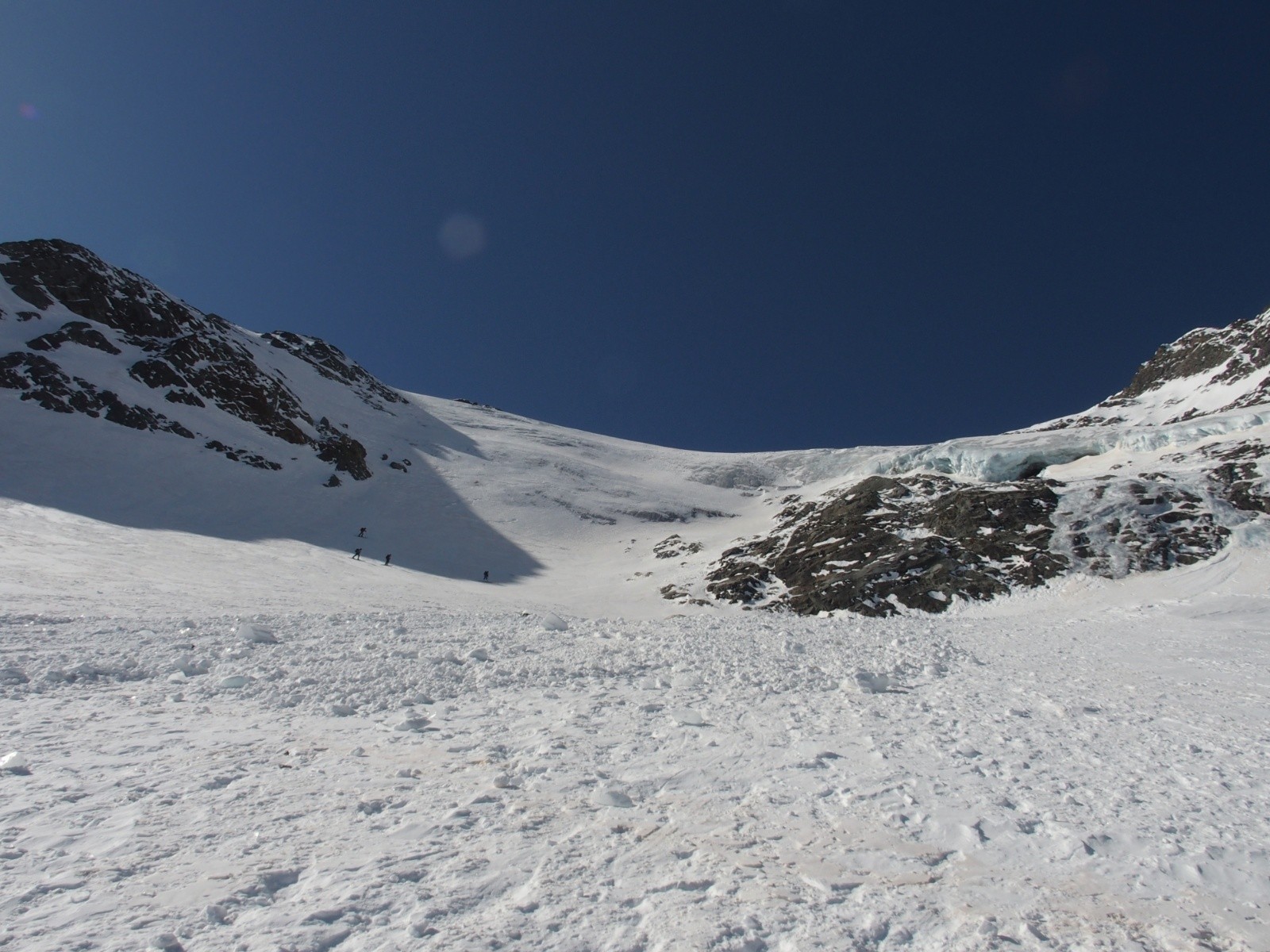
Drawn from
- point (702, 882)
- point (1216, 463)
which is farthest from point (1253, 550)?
point (702, 882)

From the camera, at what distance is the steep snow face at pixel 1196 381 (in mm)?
69188

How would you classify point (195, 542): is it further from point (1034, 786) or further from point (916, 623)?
point (1034, 786)

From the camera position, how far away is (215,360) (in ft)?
190

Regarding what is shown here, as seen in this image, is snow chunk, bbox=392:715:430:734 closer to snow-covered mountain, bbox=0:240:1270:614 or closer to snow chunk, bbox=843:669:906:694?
snow chunk, bbox=843:669:906:694

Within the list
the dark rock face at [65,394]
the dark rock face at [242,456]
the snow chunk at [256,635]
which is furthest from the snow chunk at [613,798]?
the dark rock face at [65,394]

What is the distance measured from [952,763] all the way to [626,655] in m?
5.87

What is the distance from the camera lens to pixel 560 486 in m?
66.6

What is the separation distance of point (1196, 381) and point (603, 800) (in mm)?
114590

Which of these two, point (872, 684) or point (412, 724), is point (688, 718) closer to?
point (412, 724)

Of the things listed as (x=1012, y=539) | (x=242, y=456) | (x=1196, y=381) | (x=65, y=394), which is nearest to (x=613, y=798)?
(x=1012, y=539)

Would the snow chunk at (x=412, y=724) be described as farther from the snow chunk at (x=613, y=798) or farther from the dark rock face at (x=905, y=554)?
the dark rock face at (x=905, y=554)

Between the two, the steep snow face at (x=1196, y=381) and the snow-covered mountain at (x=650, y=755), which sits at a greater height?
the steep snow face at (x=1196, y=381)

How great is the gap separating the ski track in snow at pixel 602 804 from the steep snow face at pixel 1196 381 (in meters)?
73.7

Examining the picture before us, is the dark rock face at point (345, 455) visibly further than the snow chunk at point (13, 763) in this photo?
Yes
